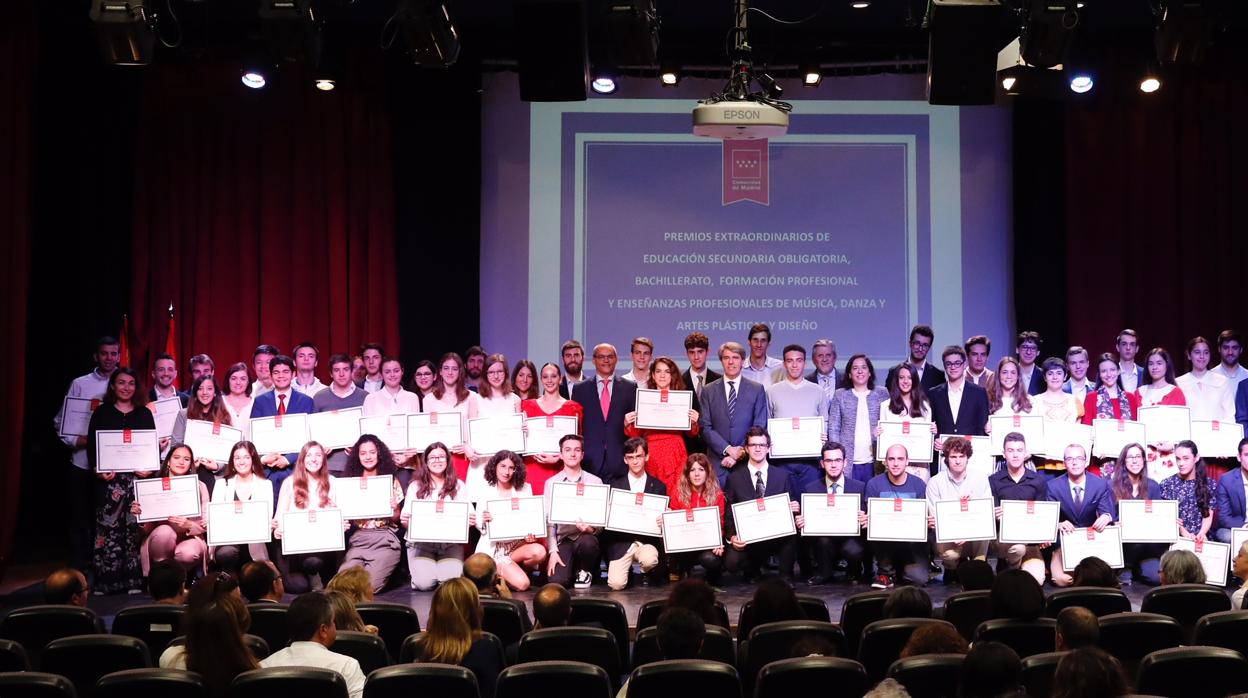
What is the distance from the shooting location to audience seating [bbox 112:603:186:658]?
17.6ft

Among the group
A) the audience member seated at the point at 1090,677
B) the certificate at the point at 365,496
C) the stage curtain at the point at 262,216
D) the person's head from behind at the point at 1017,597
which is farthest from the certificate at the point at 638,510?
the audience member seated at the point at 1090,677

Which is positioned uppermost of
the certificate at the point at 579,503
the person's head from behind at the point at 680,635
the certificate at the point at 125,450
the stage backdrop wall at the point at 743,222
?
the stage backdrop wall at the point at 743,222

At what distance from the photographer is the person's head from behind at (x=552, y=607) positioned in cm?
510

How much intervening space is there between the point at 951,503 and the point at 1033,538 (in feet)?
1.94

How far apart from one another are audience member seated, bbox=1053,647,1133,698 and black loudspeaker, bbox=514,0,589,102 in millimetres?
5588

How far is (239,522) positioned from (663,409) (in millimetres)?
3051

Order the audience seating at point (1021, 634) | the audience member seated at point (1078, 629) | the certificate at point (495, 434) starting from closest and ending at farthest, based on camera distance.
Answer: the audience member seated at point (1078, 629) < the audience seating at point (1021, 634) < the certificate at point (495, 434)

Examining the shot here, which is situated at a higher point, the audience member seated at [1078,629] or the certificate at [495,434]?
the certificate at [495,434]

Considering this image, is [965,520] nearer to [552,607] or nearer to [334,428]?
[552,607]

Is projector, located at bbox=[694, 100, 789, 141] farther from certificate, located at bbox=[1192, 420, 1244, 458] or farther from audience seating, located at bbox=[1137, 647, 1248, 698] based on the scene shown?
audience seating, located at bbox=[1137, 647, 1248, 698]

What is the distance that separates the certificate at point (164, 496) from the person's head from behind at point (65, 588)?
2643 millimetres

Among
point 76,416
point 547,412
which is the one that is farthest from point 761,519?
point 76,416

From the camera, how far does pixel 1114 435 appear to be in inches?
351

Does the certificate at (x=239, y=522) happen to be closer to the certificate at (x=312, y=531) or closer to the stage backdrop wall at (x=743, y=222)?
the certificate at (x=312, y=531)
